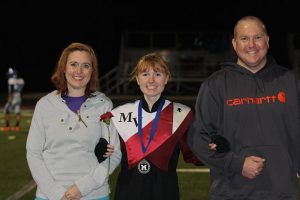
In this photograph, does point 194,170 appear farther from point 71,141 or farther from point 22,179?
point 71,141

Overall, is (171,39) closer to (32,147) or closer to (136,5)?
(136,5)

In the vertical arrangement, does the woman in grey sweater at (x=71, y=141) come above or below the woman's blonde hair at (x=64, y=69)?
below

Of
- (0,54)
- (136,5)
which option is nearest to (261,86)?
(136,5)

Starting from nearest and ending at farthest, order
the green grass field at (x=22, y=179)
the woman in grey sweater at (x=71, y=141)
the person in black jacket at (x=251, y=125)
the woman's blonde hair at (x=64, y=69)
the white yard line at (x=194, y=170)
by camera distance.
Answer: the person in black jacket at (x=251, y=125), the woman in grey sweater at (x=71, y=141), the woman's blonde hair at (x=64, y=69), the green grass field at (x=22, y=179), the white yard line at (x=194, y=170)

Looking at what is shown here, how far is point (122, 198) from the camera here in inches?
156

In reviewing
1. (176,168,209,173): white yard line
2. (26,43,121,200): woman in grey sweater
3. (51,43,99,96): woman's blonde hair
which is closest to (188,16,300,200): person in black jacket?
(26,43,121,200): woman in grey sweater

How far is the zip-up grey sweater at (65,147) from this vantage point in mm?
3795

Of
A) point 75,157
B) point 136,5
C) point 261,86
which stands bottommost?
point 75,157

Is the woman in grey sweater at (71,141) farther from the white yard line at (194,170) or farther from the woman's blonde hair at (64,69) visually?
→ the white yard line at (194,170)

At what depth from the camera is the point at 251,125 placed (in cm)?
363

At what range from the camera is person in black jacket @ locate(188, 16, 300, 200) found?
3605 mm

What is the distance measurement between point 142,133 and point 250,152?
0.79 meters

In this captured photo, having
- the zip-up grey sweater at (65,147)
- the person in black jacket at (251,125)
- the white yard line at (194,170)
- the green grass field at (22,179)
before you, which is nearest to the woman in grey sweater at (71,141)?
the zip-up grey sweater at (65,147)

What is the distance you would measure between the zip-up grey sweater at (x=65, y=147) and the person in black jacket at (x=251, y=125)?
66cm
